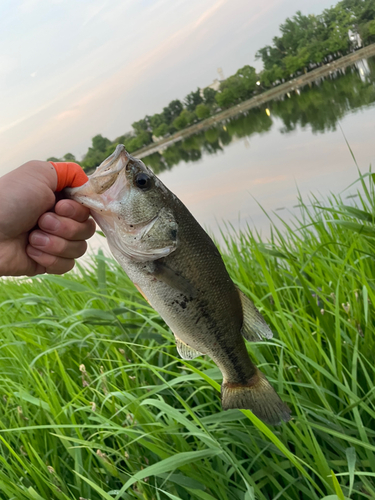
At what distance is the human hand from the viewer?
5.92ft

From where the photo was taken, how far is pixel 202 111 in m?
75.3

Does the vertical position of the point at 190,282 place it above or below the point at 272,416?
above

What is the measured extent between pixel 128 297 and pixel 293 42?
75.1 metres

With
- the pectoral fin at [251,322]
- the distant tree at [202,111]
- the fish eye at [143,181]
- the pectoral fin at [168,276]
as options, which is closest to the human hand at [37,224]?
the fish eye at [143,181]

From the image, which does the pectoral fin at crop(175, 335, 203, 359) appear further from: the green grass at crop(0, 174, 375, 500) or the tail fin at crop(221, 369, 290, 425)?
the tail fin at crop(221, 369, 290, 425)

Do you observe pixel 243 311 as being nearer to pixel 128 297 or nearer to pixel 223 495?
pixel 223 495

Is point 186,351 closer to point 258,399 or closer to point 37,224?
point 258,399

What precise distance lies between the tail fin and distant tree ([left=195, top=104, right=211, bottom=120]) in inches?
3010

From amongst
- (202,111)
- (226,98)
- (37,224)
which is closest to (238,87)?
(226,98)

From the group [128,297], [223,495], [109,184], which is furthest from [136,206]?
[128,297]

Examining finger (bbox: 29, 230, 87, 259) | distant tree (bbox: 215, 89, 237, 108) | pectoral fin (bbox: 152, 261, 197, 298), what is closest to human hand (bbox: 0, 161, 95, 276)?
finger (bbox: 29, 230, 87, 259)

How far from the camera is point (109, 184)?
147 cm

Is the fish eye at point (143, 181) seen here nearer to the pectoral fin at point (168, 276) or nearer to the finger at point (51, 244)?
the pectoral fin at point (168, 276)

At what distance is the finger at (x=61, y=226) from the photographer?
1.87 meters
